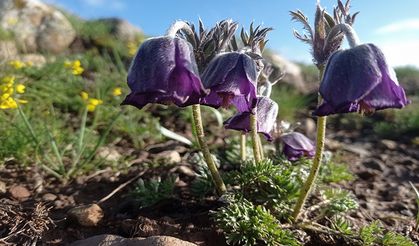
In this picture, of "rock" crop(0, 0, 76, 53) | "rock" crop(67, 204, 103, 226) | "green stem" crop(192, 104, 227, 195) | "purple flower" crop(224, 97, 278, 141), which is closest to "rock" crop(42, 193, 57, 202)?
"rock" crop(67, 204, 103, 226)

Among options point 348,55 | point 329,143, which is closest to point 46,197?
point 348,55

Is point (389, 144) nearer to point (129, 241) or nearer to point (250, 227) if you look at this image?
point (250, 227)

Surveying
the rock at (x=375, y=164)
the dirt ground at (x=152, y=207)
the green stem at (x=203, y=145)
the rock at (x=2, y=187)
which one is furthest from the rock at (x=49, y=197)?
the rock at (x=375, y=164)

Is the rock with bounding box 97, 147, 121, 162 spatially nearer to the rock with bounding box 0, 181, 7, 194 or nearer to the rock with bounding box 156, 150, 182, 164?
the rock with bounding box 156, 150, 182, 164

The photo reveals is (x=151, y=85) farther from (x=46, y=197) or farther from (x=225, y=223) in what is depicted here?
(x=46, y=197)

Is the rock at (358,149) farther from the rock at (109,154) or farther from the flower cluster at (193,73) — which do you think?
the flower cluster at (193,73)
